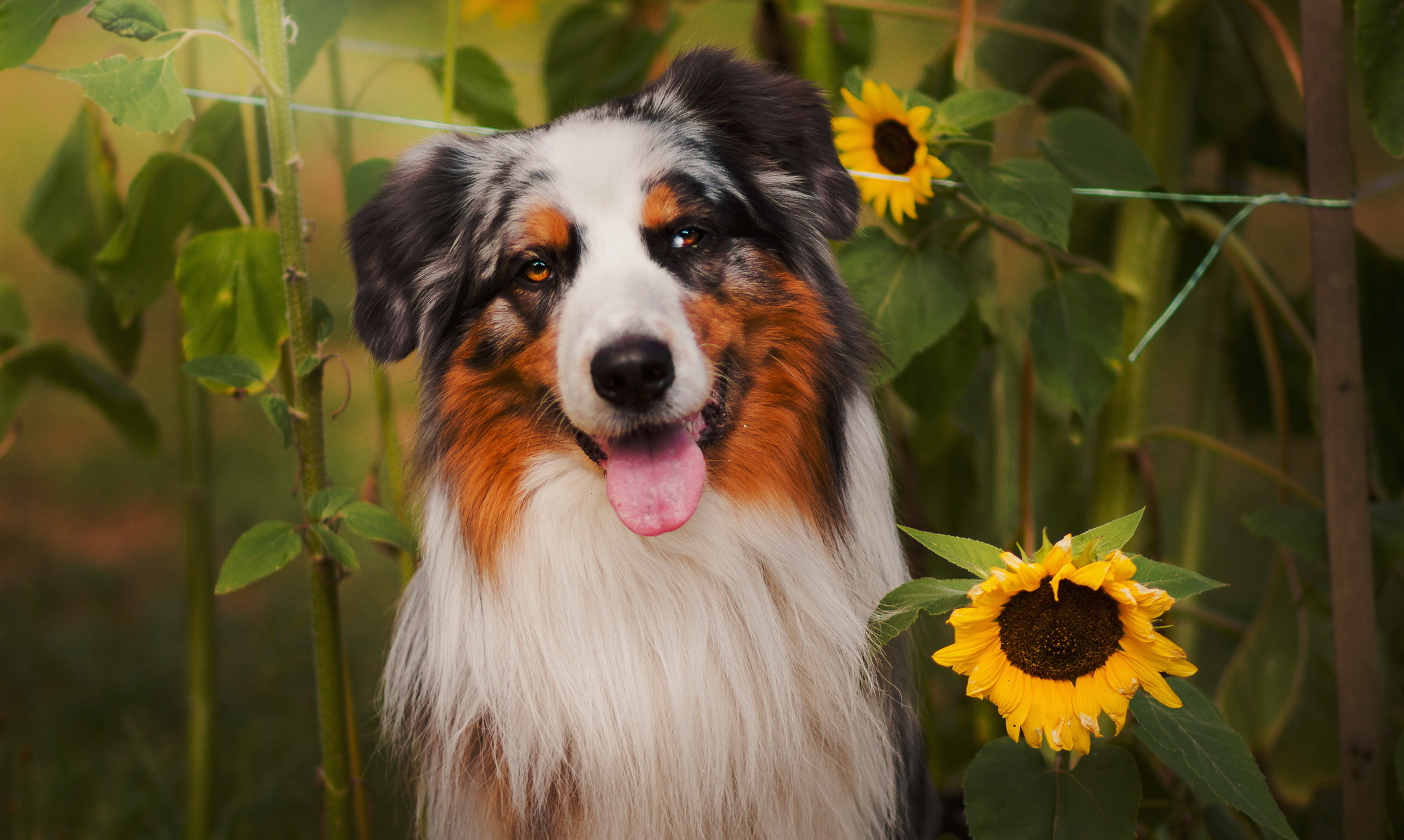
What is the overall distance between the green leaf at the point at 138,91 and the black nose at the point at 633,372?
62cm

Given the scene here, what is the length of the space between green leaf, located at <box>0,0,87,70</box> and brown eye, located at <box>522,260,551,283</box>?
0.69 metres

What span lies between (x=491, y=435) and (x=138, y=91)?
0.63m

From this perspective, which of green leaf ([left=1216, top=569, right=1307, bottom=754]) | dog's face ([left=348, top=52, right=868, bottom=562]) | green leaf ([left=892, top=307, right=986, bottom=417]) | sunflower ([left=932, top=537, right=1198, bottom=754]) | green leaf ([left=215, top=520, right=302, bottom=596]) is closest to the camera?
sunflower ([left=932, top=537, right=1198, bottom=754])

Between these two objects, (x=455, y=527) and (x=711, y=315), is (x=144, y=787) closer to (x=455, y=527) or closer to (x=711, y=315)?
(x=455, y=527)

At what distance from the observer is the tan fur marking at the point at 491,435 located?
1.42 metres

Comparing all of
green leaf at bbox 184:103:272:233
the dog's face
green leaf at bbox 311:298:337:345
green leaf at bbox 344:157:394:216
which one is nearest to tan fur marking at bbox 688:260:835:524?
the dog's face

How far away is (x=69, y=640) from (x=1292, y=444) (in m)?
3.64

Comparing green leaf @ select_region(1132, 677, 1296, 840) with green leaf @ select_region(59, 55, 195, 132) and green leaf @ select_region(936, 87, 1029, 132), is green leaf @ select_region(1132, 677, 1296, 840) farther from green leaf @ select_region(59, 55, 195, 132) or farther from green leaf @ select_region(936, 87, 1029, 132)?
green leaf @ select_region(59, 55, 195, 132)

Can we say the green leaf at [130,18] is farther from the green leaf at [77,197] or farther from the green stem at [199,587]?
the green stem at [199,587]

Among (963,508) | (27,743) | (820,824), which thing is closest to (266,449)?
(27,743)

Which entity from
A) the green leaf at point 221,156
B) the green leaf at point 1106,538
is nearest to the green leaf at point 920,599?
the green leaf at point 1106,538

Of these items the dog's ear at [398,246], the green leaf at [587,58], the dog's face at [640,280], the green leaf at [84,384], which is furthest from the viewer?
the green leaf at [587,58]

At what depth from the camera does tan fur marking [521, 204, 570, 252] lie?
1.37m

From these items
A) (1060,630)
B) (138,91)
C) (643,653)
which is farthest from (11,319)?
(1060,630)
